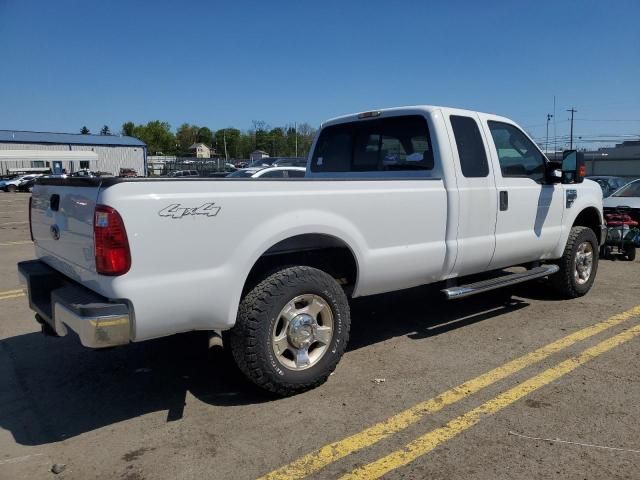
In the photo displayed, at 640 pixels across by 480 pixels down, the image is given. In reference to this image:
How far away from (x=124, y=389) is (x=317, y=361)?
1451 millimetres

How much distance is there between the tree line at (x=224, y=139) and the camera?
309ft

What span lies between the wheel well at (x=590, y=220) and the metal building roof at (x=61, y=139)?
7361 cm

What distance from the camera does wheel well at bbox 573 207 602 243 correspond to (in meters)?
6.48

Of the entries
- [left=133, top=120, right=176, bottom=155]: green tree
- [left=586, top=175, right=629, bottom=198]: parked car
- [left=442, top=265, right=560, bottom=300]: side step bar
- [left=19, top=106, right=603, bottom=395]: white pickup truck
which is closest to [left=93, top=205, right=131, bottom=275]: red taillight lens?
[left=19, top=106, right=603, bottom=395]: white pickup truck

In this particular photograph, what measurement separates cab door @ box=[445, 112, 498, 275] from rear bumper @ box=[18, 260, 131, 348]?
2.90 m

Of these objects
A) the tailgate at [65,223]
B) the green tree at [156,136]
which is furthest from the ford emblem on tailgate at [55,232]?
the green tree at [156,136]

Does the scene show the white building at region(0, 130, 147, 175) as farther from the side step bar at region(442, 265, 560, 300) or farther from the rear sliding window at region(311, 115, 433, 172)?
the side step bar at region(442, 265, 560, 300)

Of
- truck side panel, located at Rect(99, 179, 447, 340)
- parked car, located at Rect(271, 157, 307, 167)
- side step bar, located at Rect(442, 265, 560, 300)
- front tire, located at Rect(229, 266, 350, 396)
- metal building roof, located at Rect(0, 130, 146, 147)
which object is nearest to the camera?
truck side panel, located at Rect(99, 179, 447, 340)

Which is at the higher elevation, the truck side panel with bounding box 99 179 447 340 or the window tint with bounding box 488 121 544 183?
the window tint with bounding box 488 121 544 183

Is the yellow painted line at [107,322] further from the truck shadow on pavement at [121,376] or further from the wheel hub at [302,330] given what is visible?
the wheel hub at [302,330]

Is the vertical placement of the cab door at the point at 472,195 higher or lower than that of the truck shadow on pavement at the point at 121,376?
higher

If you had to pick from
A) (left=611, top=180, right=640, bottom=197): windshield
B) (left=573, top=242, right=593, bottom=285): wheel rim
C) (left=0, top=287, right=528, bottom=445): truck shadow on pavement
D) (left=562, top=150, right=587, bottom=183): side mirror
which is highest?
(left=562, top=150, right=587, bottom=183): side mirror

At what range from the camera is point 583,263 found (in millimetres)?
6383

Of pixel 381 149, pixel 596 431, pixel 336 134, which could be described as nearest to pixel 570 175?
pixel 381 149
